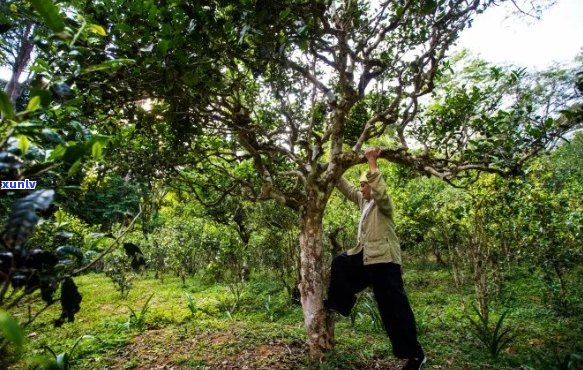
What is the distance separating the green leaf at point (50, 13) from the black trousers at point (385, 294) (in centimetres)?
303

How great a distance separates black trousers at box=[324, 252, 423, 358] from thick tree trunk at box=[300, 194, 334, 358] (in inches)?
8.6

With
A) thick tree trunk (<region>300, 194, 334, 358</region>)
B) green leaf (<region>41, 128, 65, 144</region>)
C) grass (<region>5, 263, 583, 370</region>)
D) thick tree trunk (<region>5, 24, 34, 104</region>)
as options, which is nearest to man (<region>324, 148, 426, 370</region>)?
thick tree trunk (<region>300, 194, 334, 358</region>)

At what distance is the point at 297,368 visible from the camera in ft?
12.4

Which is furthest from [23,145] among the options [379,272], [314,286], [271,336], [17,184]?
[271,336]

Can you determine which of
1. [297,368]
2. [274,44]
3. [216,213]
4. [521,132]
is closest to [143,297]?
[216,213]

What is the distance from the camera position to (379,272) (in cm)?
343

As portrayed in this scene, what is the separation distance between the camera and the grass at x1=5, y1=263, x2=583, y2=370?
420cm

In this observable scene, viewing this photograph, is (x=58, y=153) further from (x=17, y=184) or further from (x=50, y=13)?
(x=50, y=13)

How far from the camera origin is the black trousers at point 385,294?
329cm

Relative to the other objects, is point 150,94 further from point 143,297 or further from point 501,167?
point 143,297

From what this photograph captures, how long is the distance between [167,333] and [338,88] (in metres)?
4.60

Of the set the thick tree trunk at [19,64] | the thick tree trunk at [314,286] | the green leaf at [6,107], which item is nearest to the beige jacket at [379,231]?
the thick tree trunk at [314,286]

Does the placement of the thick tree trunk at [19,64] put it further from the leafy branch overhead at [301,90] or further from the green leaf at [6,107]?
the green leaf at [6,107]

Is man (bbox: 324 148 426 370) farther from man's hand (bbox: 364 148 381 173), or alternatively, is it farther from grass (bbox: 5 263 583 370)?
grass (bbox: 5 263 583 370)
